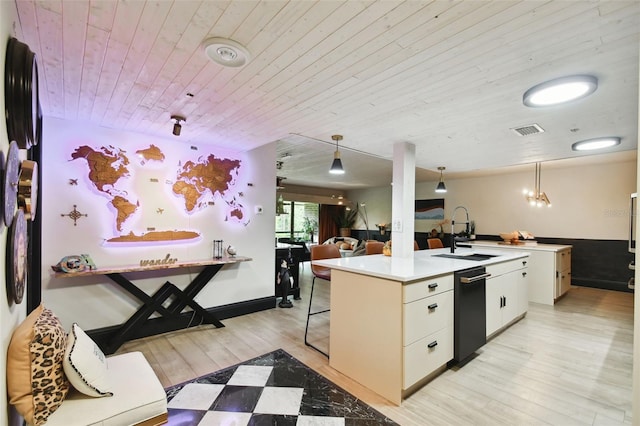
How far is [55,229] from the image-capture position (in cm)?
266

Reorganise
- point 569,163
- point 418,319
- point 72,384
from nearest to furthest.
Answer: point 72,384, point 418,319, point 569,163

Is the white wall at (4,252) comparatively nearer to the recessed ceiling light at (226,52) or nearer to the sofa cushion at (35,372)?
the sofa cushion at (35,372)

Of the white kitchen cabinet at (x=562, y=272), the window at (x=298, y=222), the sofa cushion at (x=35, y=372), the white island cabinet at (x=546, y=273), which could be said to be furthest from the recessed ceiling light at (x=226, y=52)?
the window at (x=298, y=222)

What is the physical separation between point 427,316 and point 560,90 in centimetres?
175

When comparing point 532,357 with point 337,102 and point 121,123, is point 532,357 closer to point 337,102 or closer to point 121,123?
point 337,102

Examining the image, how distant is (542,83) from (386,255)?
6.92 feet

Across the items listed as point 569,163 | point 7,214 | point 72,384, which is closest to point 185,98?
point 7,214

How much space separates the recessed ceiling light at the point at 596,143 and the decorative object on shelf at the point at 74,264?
5.15 metres

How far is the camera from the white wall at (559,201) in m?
5.16

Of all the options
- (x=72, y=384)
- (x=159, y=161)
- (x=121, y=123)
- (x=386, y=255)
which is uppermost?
(x=121, y=123)

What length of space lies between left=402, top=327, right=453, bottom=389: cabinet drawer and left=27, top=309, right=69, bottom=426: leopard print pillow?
1906mm

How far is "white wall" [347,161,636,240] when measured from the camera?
516 centimetres

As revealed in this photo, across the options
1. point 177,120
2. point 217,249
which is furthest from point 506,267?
point 177,120

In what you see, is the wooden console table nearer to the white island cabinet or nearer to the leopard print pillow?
the leopard print pillow
